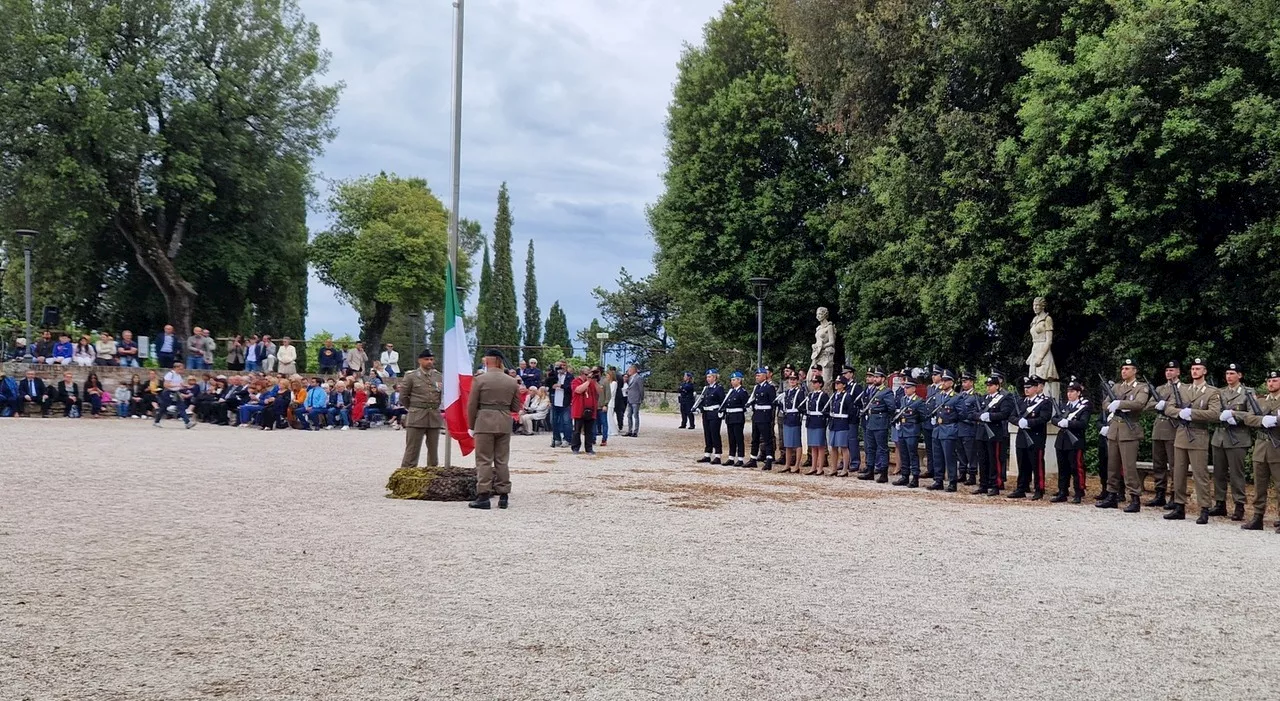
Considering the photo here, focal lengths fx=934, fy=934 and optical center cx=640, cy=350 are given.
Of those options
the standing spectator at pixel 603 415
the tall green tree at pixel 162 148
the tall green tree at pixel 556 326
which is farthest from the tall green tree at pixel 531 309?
the standing spectator at pixel 603 415

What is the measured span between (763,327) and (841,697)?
2159 centimetres

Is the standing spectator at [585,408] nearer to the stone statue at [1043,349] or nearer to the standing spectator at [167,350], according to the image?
the stone statue at [1043,349]

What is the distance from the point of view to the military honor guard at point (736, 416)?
17.3m

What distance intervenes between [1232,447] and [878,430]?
541 centimetres

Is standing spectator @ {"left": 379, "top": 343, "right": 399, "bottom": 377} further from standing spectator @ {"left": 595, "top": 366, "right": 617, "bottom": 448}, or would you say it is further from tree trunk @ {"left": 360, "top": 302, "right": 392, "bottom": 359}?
tree trunk @ {"left": 360, "top": 302, "right": 392, "bottom": 359}

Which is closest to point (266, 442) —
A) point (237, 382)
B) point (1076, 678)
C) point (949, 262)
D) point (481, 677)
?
point (237, 382)

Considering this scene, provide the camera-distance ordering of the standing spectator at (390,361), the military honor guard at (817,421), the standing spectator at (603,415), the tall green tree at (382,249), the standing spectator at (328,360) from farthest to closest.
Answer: the tall green tree at (382,249)
the standing spectator at (390,361)
the standing spectator at (328,360)
the standing spectator at (603,415)
the military honor guard at (817,421)

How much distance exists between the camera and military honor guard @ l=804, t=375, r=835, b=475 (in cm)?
1612

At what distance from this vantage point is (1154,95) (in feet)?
49.4

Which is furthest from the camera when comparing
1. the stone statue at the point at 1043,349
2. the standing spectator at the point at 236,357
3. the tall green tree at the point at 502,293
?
the tall green tree at the point at 502,293

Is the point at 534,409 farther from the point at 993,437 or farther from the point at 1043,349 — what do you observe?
the point at 993,437

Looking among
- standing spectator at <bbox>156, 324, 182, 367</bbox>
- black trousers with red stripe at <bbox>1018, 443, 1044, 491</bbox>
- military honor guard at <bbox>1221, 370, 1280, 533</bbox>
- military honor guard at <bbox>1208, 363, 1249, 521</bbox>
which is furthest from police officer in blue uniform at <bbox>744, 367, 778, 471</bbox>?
standing spectator at <bbox>156, 324, 182, 367</bbox>

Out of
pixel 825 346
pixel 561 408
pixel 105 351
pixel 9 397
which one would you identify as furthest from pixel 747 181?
pixel 9 397

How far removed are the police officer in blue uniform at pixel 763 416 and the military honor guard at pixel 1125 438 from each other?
5874 millimetres
